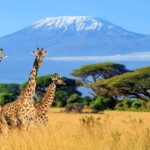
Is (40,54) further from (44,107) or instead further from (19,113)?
(44,107)

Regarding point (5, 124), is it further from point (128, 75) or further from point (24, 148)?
point (128, 75)

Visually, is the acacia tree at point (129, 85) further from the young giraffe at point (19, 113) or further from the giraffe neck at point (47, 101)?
the young giraffe at point (19, 113)

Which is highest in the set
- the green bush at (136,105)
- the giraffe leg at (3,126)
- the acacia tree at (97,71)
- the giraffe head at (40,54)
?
the acacia tree at (97,71)

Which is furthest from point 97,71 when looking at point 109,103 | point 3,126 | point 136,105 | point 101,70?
point 3,126

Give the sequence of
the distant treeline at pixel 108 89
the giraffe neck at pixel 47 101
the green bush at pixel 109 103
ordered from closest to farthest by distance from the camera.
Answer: the giraffe neck at pixel 47 101, the green bush at pixel 109 103, the distant treeline at pixel 108 89

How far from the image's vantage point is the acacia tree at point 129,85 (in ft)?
189

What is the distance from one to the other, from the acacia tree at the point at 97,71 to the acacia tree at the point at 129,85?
6.43 meters

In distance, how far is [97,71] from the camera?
68.7 metres

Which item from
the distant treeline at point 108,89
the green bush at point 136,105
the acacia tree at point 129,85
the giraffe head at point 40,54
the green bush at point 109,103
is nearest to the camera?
the giraffe head at point 40,54

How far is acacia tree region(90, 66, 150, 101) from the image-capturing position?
189ft

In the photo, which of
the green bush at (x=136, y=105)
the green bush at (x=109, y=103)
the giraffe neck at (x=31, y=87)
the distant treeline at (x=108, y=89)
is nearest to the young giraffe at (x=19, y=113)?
the giraffe neck at (x=31, y=87)

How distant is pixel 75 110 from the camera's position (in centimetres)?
4028

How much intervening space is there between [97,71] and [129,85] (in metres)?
10.0

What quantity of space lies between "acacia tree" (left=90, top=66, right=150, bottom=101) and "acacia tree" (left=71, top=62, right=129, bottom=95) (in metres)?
6.43
